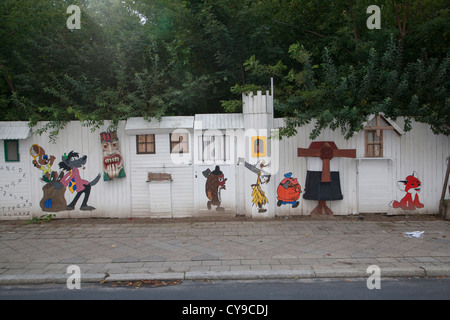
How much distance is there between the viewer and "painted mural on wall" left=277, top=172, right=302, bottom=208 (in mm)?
9156

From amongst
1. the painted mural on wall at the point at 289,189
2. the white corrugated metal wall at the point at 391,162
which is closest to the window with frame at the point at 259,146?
the white corrugated metal wall at the point at 391,162

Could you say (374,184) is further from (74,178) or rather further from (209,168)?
(74,178)

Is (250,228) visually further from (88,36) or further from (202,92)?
(88,36)

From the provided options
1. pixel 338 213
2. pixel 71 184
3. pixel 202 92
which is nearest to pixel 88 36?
pixel 202 92

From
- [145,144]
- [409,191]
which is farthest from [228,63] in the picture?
[409,191]

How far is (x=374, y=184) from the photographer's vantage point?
9.15 metres

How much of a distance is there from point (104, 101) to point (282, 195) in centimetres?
539

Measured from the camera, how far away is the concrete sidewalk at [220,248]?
19.1 feet

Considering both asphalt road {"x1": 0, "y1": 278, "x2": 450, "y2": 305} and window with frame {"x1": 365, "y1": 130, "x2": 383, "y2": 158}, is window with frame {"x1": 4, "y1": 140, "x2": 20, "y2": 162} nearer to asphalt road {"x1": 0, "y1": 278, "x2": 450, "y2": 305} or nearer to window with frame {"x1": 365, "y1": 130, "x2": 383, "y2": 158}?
asphalt road {"x1": 0, "y1": 278, "x2": 450, "y2": 305}

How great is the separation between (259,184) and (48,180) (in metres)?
5.60

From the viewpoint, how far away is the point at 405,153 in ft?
30.1

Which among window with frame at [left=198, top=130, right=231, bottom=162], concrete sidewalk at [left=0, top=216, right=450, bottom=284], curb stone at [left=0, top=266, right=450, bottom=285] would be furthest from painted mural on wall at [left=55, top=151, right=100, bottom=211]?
curb stone at [left=0, top=266, right=450, bottom=285]

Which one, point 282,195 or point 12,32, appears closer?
point 282,195

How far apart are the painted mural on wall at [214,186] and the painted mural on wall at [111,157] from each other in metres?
2.26
